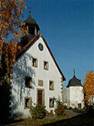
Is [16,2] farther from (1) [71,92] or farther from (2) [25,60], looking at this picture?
(1) [71,92]

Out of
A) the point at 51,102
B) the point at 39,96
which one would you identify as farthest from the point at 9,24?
the point at 51,102

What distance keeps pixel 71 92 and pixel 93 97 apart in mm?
12736

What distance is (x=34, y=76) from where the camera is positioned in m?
35.9

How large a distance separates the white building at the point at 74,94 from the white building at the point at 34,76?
1671 cm

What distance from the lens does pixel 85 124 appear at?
2225 cm

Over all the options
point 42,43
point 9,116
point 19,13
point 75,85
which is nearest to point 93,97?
point 75,85

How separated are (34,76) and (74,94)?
24.3 metres

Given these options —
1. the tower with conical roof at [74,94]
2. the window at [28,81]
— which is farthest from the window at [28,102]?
the tower with conical roof at [74,94]

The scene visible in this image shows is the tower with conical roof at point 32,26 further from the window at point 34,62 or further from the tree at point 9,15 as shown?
the tree at point 9,15

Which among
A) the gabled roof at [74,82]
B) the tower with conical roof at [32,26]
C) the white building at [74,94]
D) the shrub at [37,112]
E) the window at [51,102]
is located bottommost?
the shrub at [37,112]

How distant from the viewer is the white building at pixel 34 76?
33.4 m

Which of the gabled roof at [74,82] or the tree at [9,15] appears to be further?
the gabled roof at [74,82]

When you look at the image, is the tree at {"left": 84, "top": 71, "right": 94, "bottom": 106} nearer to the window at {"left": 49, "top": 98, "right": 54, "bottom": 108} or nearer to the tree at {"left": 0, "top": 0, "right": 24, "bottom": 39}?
the window at {"left": 49, "top": 98, "right": 54, "bottom": 108}

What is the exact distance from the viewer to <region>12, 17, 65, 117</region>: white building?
33375mm
